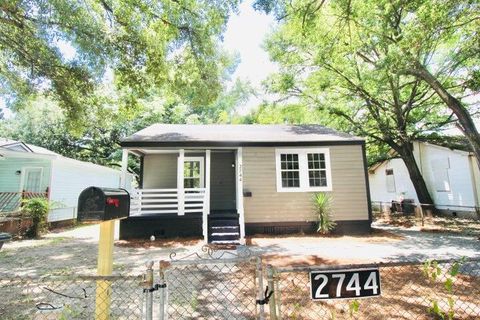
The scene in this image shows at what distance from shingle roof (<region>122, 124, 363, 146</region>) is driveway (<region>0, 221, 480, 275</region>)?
3342mm

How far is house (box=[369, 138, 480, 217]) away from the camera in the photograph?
530 inches

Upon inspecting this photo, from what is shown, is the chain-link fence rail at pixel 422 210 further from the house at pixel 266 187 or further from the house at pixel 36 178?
the house at pixel 36 178

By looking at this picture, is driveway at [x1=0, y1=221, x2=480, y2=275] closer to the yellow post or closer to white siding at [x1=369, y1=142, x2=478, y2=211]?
the yellow post

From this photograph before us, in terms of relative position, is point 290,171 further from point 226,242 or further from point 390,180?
point 390,180

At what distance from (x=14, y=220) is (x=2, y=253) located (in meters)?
3.33

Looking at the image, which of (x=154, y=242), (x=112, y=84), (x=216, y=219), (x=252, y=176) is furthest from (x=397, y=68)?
(x=112, y=84)

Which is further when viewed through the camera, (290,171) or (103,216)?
(290,171)

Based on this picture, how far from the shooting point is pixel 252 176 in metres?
10.3

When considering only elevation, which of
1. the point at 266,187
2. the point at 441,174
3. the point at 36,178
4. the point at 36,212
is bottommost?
the point at 36,212

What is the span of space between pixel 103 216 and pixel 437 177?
17678 mm

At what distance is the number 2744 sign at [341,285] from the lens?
235 centimetres

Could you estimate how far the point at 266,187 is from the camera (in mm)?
10289

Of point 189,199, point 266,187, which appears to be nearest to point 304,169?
point 266,187

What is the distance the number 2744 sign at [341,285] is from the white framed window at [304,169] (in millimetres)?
7959
